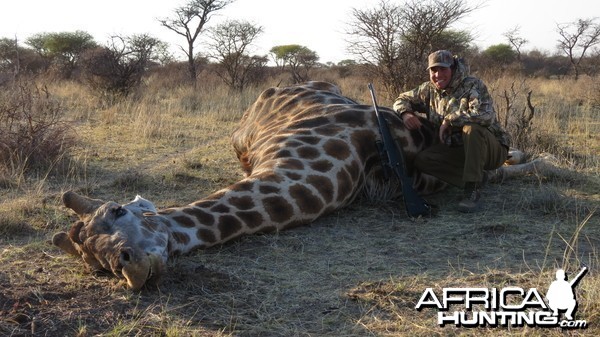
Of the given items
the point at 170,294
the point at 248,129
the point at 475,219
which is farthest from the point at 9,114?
the point at 475,219

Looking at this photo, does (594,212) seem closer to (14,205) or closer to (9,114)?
(14,205)

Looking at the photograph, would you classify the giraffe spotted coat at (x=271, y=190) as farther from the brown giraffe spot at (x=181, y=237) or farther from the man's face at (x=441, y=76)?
the man's face at (x=441, y=76)

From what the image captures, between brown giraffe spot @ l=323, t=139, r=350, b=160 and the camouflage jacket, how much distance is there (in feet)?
2.71

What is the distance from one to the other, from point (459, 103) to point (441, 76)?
26 cm

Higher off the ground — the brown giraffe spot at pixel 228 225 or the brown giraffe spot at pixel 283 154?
the brown giraffe spot at pixel 283 154

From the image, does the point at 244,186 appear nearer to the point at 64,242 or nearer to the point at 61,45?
the point at 64,242

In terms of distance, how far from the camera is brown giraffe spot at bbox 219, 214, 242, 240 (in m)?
3.82

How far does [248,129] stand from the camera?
6066mm

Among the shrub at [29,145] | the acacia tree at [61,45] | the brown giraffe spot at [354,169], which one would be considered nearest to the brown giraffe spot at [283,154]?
the brown giraffe spot at [354,169]

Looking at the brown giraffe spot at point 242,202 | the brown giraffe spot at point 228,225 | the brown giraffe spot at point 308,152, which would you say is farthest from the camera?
the brown giraffe spot at point 308,152

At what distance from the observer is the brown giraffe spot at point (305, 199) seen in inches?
163

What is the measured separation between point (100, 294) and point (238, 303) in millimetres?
657

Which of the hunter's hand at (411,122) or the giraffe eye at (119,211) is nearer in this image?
the giraffe eye at (119,211)

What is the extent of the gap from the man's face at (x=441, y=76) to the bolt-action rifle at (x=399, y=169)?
55 cm
